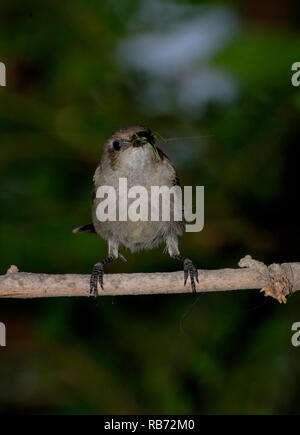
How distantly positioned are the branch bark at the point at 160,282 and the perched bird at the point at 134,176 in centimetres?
61

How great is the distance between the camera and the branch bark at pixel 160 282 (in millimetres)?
2799

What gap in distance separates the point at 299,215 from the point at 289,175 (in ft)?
1.06

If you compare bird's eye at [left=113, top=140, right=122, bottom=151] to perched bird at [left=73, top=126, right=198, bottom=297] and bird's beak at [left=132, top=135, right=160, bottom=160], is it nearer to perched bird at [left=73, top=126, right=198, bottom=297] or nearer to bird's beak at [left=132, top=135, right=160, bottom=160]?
perched bird at [left=73, top=126, right=198, bottom=297]

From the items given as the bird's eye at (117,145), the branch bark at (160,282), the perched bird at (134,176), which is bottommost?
the branch bark at (160,282)

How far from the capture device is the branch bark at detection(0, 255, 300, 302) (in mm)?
2799

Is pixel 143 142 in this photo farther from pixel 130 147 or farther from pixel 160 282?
pixel 160 282

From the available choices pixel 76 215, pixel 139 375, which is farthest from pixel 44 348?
pixel 76 215

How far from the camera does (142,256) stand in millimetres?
4570

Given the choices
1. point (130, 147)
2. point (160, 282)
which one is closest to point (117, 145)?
point (130, 147)

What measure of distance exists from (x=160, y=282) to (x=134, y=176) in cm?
120

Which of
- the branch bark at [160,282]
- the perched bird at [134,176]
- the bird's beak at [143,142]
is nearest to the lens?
the branch bark at [160,282]

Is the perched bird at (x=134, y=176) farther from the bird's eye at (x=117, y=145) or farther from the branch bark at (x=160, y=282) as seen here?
the branch bark at (x=160, y=282)

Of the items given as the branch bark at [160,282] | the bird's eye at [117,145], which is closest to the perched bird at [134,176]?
the bird's eye at [117,145]

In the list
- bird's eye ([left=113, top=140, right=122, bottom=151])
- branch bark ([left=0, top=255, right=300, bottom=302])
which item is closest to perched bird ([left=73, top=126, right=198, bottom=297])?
bird's eye ([left=113, top=140, right=122, bottom=151])
